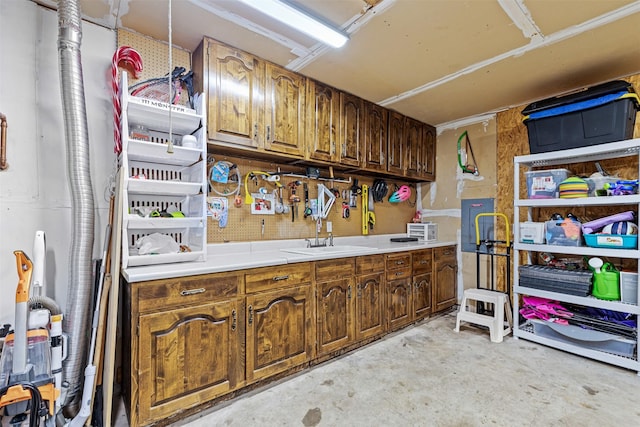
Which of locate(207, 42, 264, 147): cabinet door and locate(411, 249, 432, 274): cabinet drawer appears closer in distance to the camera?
locate(207, 42, 264, 147): cabinet door

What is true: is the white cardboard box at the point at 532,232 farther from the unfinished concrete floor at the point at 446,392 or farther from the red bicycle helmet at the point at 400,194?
the red bicycle helmet at the point at 400,194

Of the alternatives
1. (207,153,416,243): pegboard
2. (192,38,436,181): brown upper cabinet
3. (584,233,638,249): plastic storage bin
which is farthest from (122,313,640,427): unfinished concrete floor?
(192,38,436,181): brown upper cabinet

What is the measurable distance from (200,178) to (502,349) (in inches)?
117

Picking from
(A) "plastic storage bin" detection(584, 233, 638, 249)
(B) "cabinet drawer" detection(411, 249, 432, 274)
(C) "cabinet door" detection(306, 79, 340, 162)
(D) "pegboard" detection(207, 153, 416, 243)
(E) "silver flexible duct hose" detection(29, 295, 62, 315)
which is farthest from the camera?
(B) "cabinet drawer" detection(411, 249, 432, 274)

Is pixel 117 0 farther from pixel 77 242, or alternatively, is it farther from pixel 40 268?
pixel 40 268

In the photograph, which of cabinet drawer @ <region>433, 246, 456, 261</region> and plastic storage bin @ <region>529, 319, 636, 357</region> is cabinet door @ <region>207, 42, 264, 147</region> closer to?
cabinet drawer @ <region>433, 246, 456, 261</region>

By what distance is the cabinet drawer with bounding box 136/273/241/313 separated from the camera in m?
1.65

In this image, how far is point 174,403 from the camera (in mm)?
1729

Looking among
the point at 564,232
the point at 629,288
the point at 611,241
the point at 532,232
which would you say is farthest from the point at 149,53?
the point at 629,288

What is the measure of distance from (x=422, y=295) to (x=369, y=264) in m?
0.99

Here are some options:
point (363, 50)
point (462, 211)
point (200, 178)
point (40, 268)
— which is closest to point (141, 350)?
point (40, 268)

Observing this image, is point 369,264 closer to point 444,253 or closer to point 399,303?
point 399,303

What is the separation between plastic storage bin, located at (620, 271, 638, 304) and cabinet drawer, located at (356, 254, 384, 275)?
1.92 m

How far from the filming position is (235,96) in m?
2.32
